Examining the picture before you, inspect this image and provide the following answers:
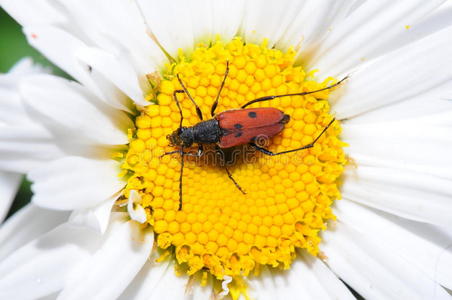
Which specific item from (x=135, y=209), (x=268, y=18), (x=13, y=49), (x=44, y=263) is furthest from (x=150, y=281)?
(x=13, y=49)

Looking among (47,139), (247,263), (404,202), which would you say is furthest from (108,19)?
(404,202)

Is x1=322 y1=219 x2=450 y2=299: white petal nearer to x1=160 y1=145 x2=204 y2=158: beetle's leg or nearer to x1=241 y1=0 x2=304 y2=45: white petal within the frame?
x1=160 y1=145 x2=204 y2=158: beetle's leg

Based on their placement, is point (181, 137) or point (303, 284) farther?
point (303, 284)

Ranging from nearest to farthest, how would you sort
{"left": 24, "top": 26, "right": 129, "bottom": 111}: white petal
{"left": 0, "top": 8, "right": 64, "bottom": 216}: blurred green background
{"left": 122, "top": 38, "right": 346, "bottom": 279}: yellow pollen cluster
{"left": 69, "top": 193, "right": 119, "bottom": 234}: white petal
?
{"left": 24, "top": 26, "right": 129, "bottom": 111}: white petal
{"left": 69, "top": 193, "right": 119, "bottom": 234}: white petal
{"left": 122, "top": 38, "right": 346, "bottom": 279}: yellow pollen cluster
{"left": 0, "top": 8, "right": 64, "bottom": 216}: blurred green background

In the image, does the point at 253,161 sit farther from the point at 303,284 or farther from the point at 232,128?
the point at 303,284

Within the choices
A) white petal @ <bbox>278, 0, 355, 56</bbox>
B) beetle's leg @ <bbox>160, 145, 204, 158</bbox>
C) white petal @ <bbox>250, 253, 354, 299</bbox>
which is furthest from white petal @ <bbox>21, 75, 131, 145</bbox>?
white petal @ <bbox>250, 253, 354, 299</bbox>
